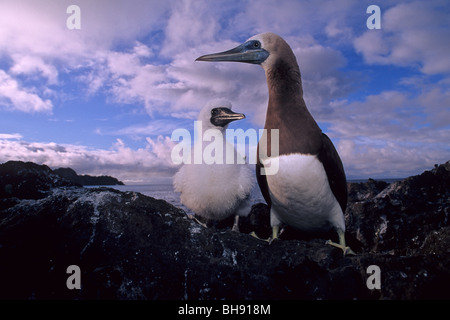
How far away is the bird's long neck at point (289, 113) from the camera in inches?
182

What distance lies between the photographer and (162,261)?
3629 mm

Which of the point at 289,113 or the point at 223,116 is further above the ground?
the point at 223,116

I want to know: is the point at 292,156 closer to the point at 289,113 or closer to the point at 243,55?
the point at 289,113

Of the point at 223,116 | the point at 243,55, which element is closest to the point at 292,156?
the point at 243,55

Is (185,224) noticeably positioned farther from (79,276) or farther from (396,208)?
(396,208)

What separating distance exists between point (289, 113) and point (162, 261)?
2.71 meters

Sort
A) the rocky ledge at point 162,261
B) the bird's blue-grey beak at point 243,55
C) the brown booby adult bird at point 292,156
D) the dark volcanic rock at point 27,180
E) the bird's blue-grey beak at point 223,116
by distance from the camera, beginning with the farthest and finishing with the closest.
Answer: the bird's blue-grey beak at point 223,116, the dark volcanic rock at point 27,180, the bird's blue-grey beak at point 243,55, the brown booby adult bird at point 292,156, the rocky ledge at point 162,261

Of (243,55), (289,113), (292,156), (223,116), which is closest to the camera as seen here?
(292,156)

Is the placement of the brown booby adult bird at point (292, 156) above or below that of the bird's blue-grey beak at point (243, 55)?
below

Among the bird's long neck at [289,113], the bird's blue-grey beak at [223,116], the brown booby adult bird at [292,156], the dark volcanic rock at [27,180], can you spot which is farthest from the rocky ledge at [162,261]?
the bird's blue-grey beak at [223,116]

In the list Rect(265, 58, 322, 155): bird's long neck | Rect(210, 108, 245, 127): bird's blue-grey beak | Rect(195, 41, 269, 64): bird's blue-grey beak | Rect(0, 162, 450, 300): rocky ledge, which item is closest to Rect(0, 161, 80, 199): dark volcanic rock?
Rect(0, 162, 450, 300): rocky ledge

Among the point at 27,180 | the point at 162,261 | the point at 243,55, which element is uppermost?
the point at 243,55

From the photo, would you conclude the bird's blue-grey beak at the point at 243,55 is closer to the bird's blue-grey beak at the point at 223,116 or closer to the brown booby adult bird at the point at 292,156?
the brown booby adult bird at the point at 292,156

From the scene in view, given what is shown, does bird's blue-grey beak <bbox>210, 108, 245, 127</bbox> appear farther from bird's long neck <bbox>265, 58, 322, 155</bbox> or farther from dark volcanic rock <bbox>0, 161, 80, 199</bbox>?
dark volcanic rock <bbox>0, 161, 80, 199</bbox>
